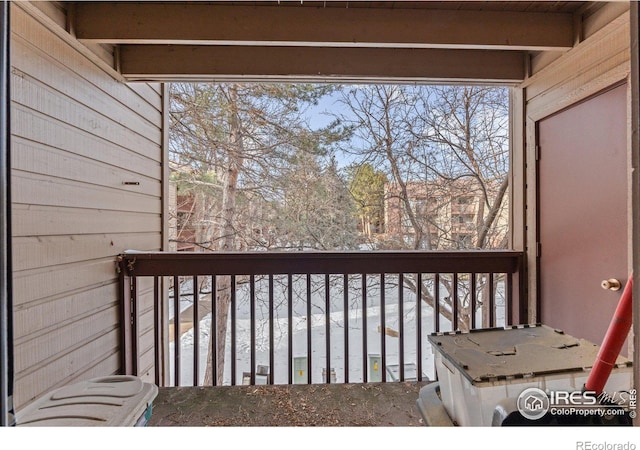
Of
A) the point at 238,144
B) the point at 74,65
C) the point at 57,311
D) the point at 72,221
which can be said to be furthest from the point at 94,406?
the point at 238,144

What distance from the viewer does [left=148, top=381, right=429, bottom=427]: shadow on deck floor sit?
5.89 ft

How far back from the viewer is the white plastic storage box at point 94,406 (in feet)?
3.43

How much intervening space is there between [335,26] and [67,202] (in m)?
1.84

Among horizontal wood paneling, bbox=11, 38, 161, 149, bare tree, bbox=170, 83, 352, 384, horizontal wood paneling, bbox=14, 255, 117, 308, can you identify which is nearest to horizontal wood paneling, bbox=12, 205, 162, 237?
horizontal wood paneling, bbox=14, 255, 117, 308

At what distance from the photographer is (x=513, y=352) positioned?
1.13m

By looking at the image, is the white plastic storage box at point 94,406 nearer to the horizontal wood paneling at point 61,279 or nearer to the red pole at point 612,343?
the horizontal wood paneling at point 61,279

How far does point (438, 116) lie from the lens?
3.00 meters

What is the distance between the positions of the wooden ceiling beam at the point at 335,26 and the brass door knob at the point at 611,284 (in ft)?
4.67

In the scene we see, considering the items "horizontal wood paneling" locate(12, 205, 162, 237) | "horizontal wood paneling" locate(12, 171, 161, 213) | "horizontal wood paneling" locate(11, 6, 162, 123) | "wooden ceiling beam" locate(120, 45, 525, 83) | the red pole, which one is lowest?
the red pole

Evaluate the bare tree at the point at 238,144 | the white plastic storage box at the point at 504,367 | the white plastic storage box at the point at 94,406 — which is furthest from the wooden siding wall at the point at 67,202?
the white plastic storage box at the point at 504,367

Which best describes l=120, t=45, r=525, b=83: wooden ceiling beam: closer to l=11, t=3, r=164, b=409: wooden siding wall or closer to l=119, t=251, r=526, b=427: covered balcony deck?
l=11, t=3, r=164, b=409: wooden siding wall

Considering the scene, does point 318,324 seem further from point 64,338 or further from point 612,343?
point 612,343

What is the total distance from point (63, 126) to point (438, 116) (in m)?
2.93
